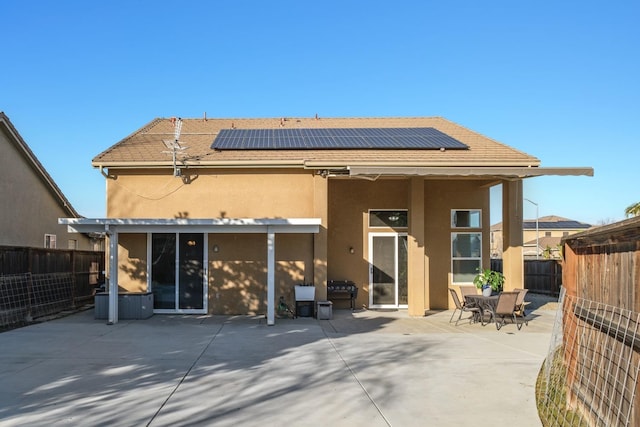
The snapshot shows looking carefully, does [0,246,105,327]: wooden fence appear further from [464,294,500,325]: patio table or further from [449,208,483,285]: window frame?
[449,208,483,285]: window frame

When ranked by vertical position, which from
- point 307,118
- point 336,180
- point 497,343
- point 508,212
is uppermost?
point 307,118

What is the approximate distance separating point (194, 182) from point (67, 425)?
9859 millimetres

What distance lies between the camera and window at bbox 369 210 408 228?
1594 cm

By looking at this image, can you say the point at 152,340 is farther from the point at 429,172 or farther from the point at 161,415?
the point at 429,172

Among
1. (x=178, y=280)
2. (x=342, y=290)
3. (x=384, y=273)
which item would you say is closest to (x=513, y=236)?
(x=384, y=273)

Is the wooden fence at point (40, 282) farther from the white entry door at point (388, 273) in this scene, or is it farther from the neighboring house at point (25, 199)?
the white entry door at point (388, 273)

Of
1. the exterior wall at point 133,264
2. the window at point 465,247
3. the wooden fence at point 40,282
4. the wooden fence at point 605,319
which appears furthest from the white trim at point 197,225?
the wooden fence at point 605,319

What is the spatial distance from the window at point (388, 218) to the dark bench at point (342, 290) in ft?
6.52

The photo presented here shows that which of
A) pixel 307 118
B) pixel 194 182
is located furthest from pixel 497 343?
pixel 307 118

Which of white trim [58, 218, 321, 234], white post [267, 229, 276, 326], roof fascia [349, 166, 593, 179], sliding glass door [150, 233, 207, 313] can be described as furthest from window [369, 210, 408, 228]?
sliding glass door [150, 233, 207, 313]

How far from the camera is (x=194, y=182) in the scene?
14766 mm

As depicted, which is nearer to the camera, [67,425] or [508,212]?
[67,425]

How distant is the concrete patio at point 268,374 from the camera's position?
5.90 m

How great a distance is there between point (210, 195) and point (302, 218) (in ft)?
9.10
